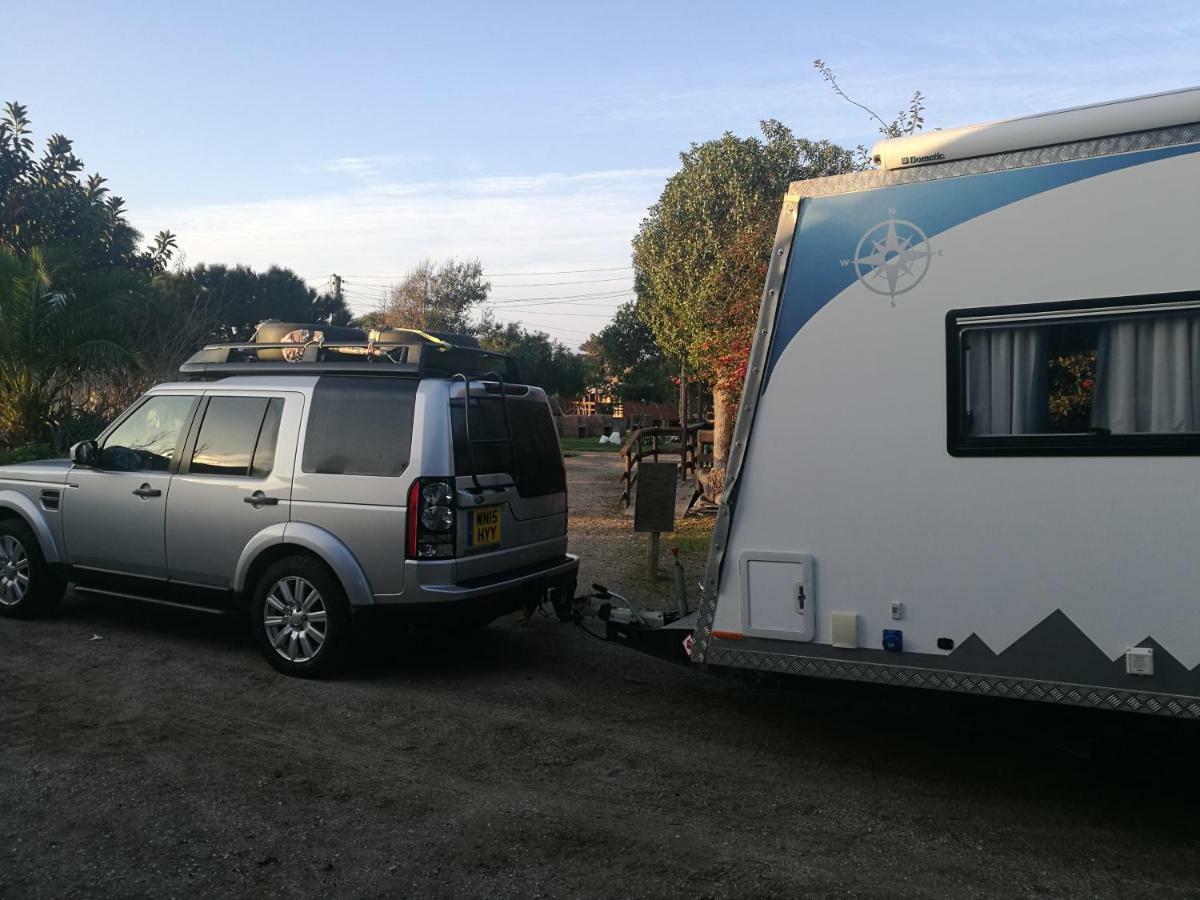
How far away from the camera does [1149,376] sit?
13.0 ft

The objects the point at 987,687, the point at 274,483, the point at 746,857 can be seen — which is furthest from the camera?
the point at 274,483

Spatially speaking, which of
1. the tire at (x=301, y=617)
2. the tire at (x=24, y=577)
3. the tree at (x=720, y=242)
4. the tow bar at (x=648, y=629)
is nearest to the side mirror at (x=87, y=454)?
the tire at (x=24, y=577)

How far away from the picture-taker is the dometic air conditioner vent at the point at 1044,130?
13.0 feet

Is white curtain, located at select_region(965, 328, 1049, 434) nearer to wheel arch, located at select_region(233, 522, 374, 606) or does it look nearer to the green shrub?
wheel arch, located at select_region(233, 522, 374, 606)

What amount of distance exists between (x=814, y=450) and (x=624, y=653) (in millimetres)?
3112

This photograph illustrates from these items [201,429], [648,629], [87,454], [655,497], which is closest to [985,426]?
[648,629]

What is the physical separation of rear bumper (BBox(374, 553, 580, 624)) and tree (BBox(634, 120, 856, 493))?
7.34 meters

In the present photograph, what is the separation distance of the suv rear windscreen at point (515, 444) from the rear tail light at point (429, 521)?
0.20 m

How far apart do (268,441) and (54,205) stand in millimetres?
20464

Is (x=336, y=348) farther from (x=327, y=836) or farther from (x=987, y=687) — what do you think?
(x=987, y=687)

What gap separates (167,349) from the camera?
2212cm

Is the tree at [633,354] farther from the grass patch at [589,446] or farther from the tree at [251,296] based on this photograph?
the tree at [251,296]

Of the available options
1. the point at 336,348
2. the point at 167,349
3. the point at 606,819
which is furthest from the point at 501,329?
the point at 606,819

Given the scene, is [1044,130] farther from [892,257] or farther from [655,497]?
[655,497]
